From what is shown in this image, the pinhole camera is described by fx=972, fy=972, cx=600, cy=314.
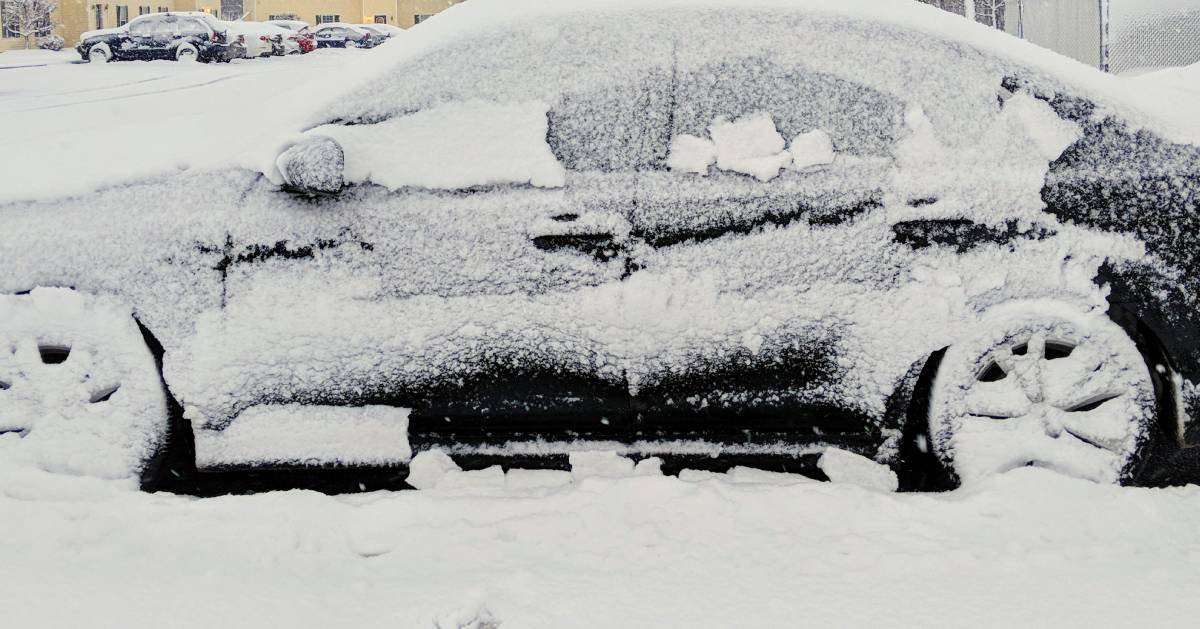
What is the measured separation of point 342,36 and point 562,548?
1632 inches

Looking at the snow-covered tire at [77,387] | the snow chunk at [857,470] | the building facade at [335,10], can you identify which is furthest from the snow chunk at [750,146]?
the building facade at [335,10]


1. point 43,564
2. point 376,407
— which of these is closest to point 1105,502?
point 376,407

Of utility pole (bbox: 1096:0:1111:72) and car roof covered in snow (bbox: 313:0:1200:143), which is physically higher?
utility pole (bbox: 1096:0:1111:72)

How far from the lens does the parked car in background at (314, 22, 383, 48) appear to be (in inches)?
1597

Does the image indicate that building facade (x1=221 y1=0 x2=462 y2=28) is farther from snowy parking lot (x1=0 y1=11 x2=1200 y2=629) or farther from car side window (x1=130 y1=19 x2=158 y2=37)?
snowy parking lot (x1=0 y1=11 x2=1200 y2=629)

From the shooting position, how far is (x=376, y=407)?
10.1 feet

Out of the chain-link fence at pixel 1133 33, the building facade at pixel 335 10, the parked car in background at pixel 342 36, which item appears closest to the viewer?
the chain-link fence at pixel 1133 33

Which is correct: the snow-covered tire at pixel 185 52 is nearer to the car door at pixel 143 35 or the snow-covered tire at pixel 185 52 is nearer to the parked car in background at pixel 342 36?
the car door at pixel 143 35

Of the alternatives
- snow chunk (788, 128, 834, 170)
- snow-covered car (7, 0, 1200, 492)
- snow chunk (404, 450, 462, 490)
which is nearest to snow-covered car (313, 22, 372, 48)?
snow-covered car (7, 0, 1200, 492)

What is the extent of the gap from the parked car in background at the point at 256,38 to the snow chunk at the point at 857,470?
29.6 meters

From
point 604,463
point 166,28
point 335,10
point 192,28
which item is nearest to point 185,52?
point 192,28

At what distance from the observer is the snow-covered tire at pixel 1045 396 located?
2982 millimetres

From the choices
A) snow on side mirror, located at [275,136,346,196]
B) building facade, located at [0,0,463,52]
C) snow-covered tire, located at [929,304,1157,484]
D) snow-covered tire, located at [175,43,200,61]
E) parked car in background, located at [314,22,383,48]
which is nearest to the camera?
snow on side mirror, located at [275,136,346,196]

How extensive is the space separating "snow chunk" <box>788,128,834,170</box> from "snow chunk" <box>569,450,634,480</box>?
3.55 ft
